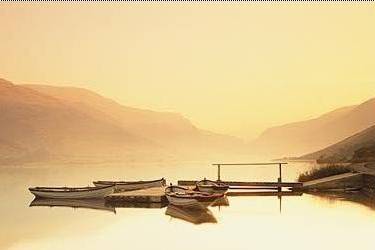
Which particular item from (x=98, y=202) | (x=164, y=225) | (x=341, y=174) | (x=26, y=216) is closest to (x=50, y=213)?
(x=26, y=216)

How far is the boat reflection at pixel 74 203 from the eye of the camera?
58.2 m

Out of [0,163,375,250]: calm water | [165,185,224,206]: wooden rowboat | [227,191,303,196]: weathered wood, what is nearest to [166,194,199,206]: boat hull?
[165,185,224,206]: wooden rowboat

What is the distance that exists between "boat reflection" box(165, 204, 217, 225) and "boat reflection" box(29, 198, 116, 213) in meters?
8.11

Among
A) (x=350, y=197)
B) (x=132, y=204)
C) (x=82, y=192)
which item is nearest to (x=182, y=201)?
(x=132, y=204)

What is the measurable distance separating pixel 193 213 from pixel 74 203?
17.6 m

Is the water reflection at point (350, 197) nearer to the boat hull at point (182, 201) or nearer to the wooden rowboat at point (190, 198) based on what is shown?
the wooden rowboat at point (190, 198)

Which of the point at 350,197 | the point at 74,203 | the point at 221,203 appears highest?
the point at 350,197

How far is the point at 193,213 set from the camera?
1932 inches

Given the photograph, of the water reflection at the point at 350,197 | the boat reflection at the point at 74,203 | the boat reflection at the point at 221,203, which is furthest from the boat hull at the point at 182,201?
the water reflection at the point at 350,197

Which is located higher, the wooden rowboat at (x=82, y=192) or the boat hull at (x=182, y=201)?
the wooden rowboat at (x=82, y=192)

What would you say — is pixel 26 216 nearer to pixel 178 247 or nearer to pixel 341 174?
pixel 178 247

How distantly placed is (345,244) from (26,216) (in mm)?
29469

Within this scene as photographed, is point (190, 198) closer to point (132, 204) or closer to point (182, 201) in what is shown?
point (182, 201)

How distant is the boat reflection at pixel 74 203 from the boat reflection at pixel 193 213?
8.11 metres
